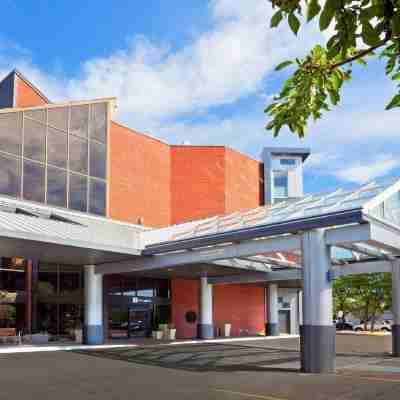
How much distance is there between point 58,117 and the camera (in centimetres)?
2786

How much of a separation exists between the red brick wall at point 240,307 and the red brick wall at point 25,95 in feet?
51.6

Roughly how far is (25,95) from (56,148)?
4.32m

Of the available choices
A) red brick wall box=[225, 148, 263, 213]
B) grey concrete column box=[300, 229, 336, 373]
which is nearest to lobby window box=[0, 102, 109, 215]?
red brick wall box=[225, 148, 263, 213]

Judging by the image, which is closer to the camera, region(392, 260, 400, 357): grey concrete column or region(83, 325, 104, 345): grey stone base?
region(392, 260, 400, 357): grey concrete column

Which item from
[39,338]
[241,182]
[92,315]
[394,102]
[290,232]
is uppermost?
[241,182]

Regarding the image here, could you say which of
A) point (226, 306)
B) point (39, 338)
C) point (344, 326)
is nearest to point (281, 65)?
point (39, 338)

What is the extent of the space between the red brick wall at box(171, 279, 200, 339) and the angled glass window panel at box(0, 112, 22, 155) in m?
13.0

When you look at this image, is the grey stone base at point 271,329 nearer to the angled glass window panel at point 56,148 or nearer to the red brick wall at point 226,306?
the red brick wall at point 226,306

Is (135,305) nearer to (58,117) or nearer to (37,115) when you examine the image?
(58,117)

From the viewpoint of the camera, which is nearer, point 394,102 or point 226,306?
point 394,102

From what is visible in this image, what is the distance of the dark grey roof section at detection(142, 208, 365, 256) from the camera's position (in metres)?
15.3

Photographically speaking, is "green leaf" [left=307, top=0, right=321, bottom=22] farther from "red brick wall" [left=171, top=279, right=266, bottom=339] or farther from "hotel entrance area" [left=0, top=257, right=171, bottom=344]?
"red brick wall" [left=171, top=279, right=266, bottom=339]

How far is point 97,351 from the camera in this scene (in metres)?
22.1

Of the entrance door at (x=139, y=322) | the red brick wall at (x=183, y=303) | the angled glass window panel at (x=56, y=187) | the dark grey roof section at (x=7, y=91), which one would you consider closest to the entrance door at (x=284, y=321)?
the red brick wall at (x=183, y=303)
